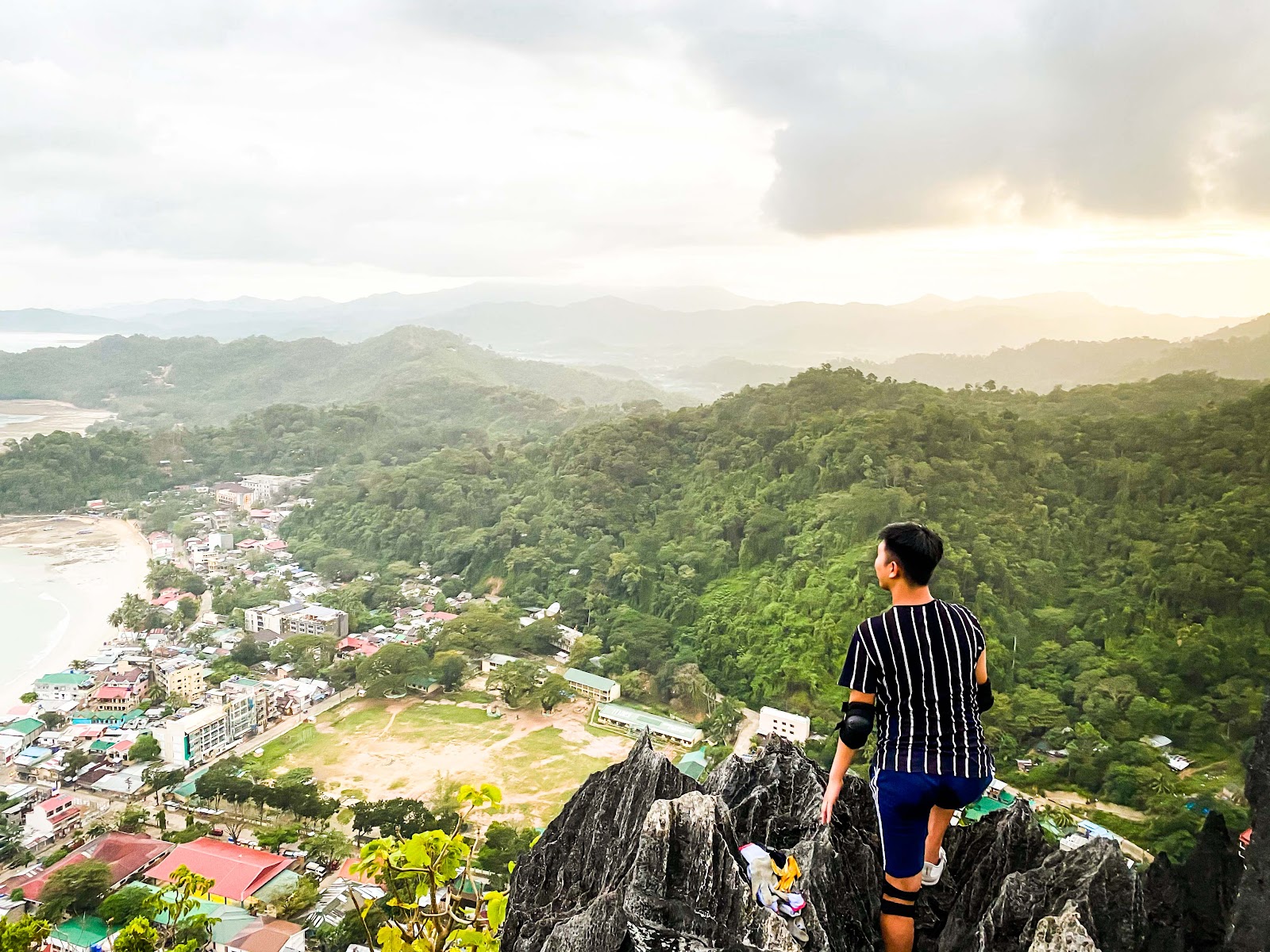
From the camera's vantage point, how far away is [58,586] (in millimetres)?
17531

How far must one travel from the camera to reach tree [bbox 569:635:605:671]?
13117 millimetres

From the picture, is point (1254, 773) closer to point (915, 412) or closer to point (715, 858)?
point (715, 858)

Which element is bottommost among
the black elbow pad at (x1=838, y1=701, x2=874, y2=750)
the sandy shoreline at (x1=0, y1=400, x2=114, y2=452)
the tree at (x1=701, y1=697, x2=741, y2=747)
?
the tree at (x1=701, y1=697, x2=741, y2=747)

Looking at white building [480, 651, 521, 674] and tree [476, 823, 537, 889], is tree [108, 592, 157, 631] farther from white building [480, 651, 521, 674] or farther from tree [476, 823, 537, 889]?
tree [476, 823, 537, 889]

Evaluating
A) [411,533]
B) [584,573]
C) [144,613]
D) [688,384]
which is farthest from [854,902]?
[688,384]

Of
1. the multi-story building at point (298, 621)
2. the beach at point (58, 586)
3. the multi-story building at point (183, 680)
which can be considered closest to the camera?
the multi-story building at point (183, 680)

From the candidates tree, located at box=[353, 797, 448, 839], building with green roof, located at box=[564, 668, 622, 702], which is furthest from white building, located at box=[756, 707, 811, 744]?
tree, located at box=[353, 797, 448, 839]

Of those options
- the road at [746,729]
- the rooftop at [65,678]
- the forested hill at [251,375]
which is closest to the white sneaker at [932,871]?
the road at [746,729]

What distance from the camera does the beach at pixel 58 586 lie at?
1403 centimetres

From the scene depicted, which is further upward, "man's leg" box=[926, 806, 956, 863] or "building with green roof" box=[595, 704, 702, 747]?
"man's leg" box=[926, 806, 956, 863]

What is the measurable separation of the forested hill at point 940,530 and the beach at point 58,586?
4342mm

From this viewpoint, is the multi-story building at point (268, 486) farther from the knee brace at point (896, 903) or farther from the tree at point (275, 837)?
the knee brace at point (896, 903)

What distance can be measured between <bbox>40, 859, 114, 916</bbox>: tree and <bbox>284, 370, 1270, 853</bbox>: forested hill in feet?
23.7

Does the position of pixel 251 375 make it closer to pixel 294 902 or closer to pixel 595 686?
pixel 595 686
